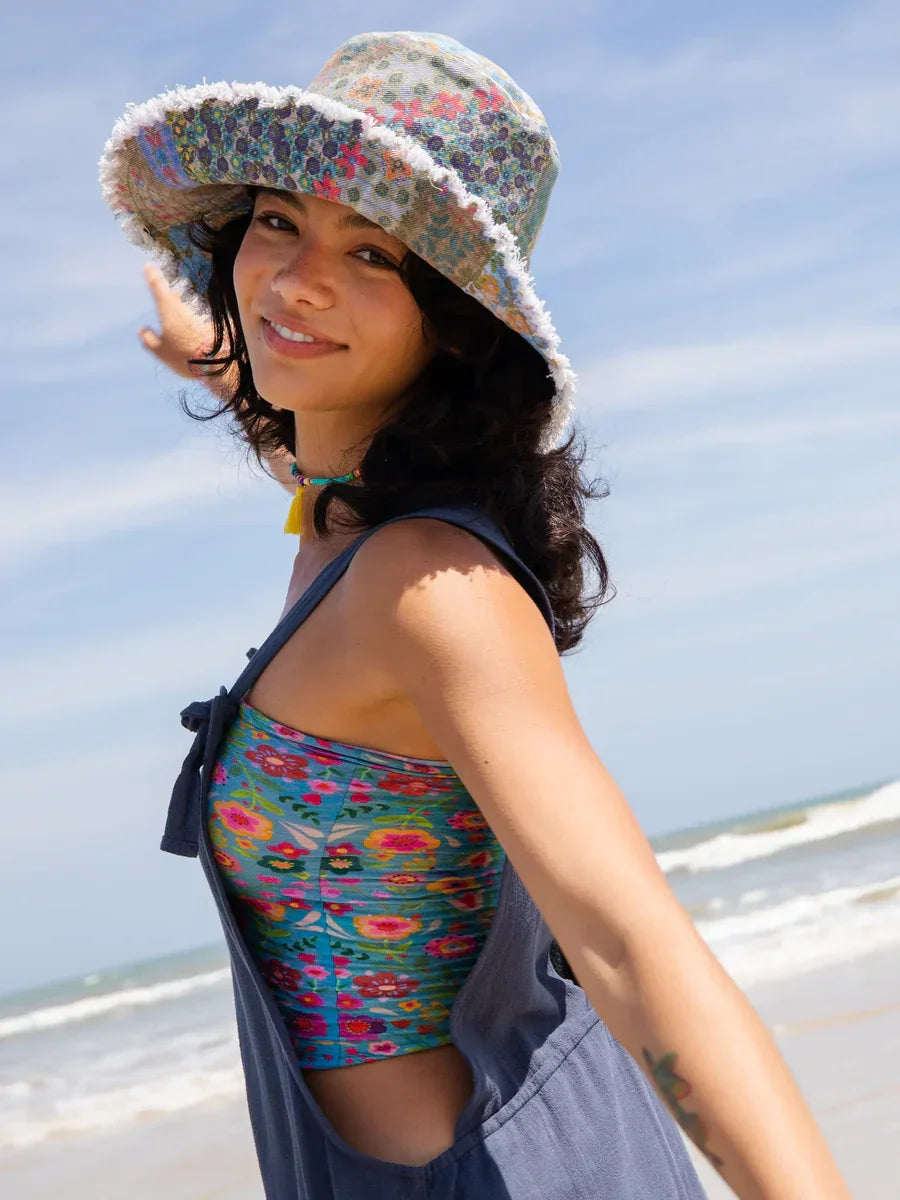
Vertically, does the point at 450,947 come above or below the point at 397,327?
below

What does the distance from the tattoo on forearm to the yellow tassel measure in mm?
1075

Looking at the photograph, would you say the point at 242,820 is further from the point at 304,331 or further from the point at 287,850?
the point at 304,331

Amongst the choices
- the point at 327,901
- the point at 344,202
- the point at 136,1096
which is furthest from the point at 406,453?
the point at 136,1096

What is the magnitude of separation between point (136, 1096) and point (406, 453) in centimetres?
675

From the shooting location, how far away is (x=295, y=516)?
197 cm

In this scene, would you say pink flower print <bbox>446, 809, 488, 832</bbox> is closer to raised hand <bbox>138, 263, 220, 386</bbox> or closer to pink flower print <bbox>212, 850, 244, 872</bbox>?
pink flower print <bbox>212, 850, 244, 872</bbox>

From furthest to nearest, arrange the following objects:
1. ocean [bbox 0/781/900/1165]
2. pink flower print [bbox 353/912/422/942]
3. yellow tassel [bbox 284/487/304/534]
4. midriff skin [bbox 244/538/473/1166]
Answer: ocean [bbox 0/781/900/1165] → yellow tassel [bbox 284/487/304/534] → pink flower print [bbox 353/912/422/942] → midriff skin [bbox 244/538/473/1166]

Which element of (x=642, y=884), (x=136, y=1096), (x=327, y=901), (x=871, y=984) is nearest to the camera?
(x=642, y=884)

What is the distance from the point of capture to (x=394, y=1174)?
1368 mm

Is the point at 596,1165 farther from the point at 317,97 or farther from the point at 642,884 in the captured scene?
the point at 317,97

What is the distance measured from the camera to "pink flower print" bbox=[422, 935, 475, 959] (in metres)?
1.49

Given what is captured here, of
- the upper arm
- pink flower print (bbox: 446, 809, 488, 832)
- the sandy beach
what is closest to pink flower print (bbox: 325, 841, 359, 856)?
pink flower print (bbox: 446, 809, 488, 832)

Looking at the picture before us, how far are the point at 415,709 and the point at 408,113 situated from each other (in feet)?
2.30

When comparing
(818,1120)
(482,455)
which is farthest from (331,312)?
(818,1120)
